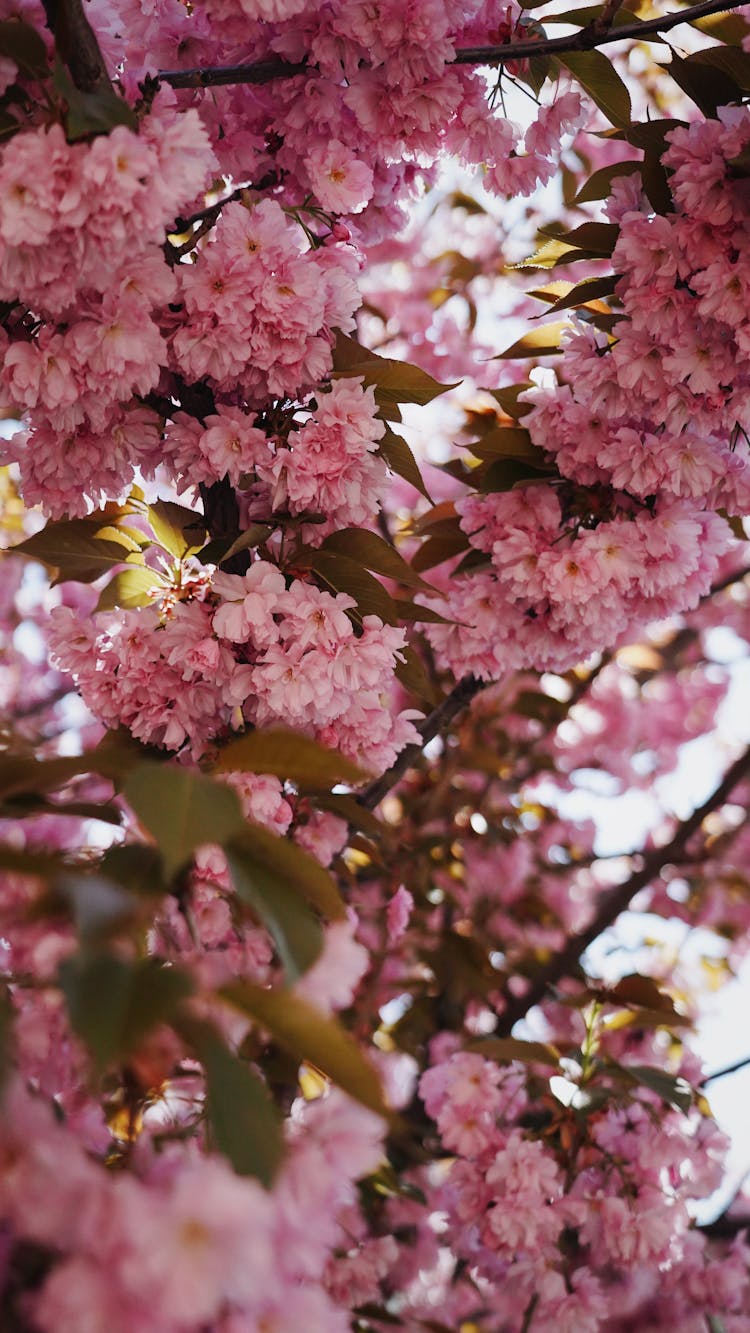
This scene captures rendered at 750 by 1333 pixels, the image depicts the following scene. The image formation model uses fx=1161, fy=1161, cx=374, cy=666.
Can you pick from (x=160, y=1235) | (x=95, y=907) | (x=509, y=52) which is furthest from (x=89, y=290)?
(x=160, y=1235)

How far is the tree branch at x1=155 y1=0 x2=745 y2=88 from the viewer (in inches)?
42.0

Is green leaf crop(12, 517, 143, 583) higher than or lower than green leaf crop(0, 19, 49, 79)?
lower

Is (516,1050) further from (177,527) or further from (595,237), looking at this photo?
(595,237)

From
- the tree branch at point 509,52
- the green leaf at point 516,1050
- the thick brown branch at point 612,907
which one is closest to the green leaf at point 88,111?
the tree branch at point 509,52

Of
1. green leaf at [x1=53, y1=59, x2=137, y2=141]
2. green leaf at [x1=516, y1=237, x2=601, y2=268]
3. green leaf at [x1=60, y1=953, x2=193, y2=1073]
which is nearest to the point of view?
green leaf at [x1=60, y1=953, x2=193, y2=1073]

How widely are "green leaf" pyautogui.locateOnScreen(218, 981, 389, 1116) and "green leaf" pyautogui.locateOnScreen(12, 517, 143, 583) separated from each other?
649 millimetres

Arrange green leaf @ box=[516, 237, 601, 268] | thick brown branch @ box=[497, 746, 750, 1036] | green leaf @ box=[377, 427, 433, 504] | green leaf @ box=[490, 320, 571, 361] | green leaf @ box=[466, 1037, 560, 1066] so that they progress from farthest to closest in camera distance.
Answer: thick brown branch @ box=[497, 746, 750, 1036] < green leaf @ box=[466, 1037, 560, 1066] < green leaf @ box=[490, 320, 571, 361] < green leaf @ box=[516, 237, 601, 268] < green leaf @ box=[377, 427, 433, 504]

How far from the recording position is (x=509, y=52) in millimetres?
1119

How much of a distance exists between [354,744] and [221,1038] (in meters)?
0.56

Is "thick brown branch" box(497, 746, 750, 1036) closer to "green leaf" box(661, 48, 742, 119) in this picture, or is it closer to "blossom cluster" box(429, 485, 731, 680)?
"blossom cluster" box(429, 485, 731, 680)

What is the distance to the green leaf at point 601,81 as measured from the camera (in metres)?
1.17

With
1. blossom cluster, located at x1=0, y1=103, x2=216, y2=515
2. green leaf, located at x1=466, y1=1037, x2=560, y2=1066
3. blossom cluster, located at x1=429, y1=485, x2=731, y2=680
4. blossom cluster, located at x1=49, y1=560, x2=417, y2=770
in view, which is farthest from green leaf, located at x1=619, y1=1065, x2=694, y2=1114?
blossom cluster, located at x1=0, y1=103, x2=216, y2=515

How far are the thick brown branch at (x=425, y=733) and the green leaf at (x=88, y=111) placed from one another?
0.70 meters

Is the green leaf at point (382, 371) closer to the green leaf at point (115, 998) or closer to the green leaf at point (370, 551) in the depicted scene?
the green leaf at point (370, 551)
